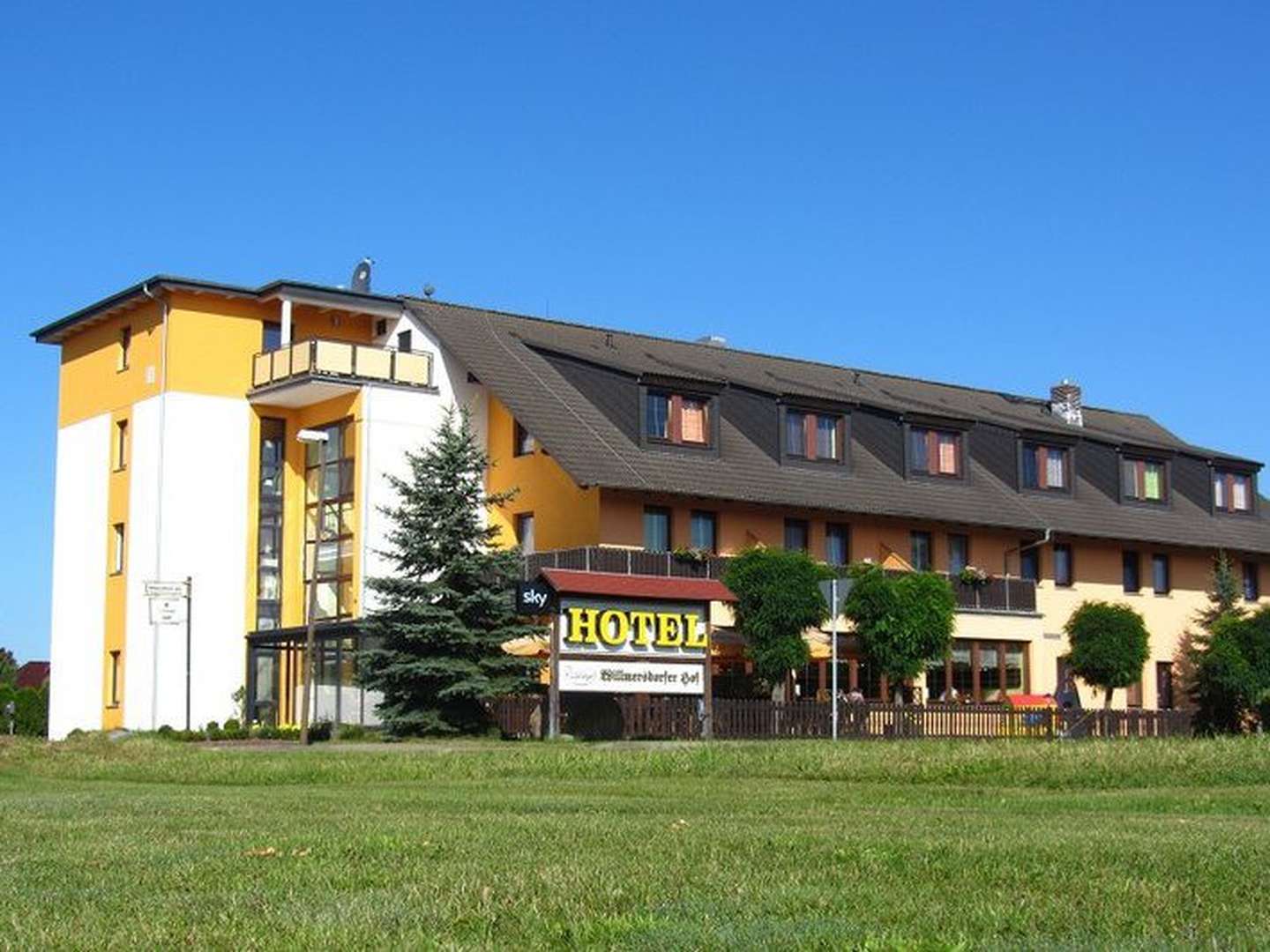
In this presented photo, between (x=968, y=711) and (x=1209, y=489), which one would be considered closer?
(x=968, y=711)

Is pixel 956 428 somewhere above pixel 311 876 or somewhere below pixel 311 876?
above

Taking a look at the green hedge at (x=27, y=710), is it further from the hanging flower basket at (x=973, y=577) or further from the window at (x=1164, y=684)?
the window at (x=1164, y=684)

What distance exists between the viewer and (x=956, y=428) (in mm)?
56719

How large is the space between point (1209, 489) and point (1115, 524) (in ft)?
22.4

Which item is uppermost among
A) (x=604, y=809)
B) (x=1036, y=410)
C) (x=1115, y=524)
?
(x=1036, y=410)

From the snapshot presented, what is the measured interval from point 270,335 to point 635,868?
4544cm

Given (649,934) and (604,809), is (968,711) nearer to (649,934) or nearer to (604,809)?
(604,809)

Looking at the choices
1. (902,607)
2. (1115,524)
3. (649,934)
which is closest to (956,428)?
(1115,524)

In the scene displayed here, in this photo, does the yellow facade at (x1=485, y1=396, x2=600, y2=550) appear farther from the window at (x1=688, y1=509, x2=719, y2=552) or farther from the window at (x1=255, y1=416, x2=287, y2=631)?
the window at (x1=255, y1=416, x2=287, y2=631)

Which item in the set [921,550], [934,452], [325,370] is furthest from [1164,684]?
[325,370]

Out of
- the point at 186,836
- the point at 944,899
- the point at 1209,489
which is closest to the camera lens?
the point at 944,899

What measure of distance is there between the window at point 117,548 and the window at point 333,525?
5419 millimetres

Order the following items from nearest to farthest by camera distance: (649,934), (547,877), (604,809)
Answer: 1. (649,934)
2. (547,877)
3. (604,809)

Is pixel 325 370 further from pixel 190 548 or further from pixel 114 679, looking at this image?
pixel 114 679
